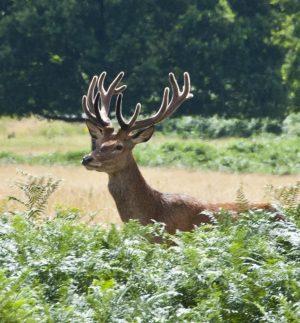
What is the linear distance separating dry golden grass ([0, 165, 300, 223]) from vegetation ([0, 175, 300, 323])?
669cm

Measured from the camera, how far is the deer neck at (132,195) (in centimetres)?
1188

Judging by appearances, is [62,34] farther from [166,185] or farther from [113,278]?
[113,278]

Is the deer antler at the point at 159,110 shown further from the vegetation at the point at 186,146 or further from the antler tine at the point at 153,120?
the vegetation at the point at 186,146

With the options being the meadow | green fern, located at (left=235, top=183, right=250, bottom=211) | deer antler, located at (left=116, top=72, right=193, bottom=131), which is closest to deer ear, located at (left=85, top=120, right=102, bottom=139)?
deer antler, located at (left=116, top=72, right=193, bottom=131)

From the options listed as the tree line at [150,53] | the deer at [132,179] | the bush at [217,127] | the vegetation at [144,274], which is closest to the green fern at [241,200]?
the vegetation at [144,274]

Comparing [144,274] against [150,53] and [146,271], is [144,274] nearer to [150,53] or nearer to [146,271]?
[146,271]

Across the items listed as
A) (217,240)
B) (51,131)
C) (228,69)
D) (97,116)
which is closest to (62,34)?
(228,69)

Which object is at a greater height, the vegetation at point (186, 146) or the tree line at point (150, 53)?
the tree line at point (150, 53)

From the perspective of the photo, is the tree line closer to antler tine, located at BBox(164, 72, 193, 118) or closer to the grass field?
the grass field

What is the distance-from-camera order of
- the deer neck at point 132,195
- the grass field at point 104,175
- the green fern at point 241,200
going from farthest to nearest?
the grass field at point 104,175, the deer neck at point 132,195, the green fern at point 241,200

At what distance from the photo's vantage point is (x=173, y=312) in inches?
251

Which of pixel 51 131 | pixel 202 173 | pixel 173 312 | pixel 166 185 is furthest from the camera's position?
pixel 51 131

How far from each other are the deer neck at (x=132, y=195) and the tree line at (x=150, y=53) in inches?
1012

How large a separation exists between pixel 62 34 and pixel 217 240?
1264 inches
